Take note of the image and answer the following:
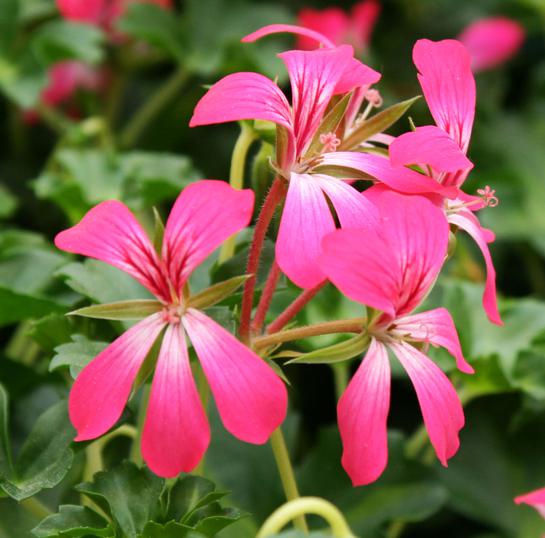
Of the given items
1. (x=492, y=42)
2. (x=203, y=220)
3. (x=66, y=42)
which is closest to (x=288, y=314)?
(x=203, y=220)

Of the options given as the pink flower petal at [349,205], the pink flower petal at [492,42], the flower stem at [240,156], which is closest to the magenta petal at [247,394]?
the pink flower petal at [349,205]

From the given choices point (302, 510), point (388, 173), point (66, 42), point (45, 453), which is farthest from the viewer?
point (66, 42)

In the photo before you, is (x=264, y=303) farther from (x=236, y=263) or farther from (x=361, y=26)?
(x=361, y=26)

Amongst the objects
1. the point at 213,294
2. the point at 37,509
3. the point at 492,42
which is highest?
the point at 213,294

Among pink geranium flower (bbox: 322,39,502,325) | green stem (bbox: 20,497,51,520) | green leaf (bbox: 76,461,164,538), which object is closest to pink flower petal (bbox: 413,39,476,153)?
pink geranium flower (bbox: 322,39,502,325)

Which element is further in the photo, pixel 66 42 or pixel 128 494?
pixel 66 42

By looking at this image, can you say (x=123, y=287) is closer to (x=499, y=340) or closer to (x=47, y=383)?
(x=47, y=383)

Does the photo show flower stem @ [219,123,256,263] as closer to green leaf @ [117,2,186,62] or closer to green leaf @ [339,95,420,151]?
green leaf @ [339,95,420,151]
